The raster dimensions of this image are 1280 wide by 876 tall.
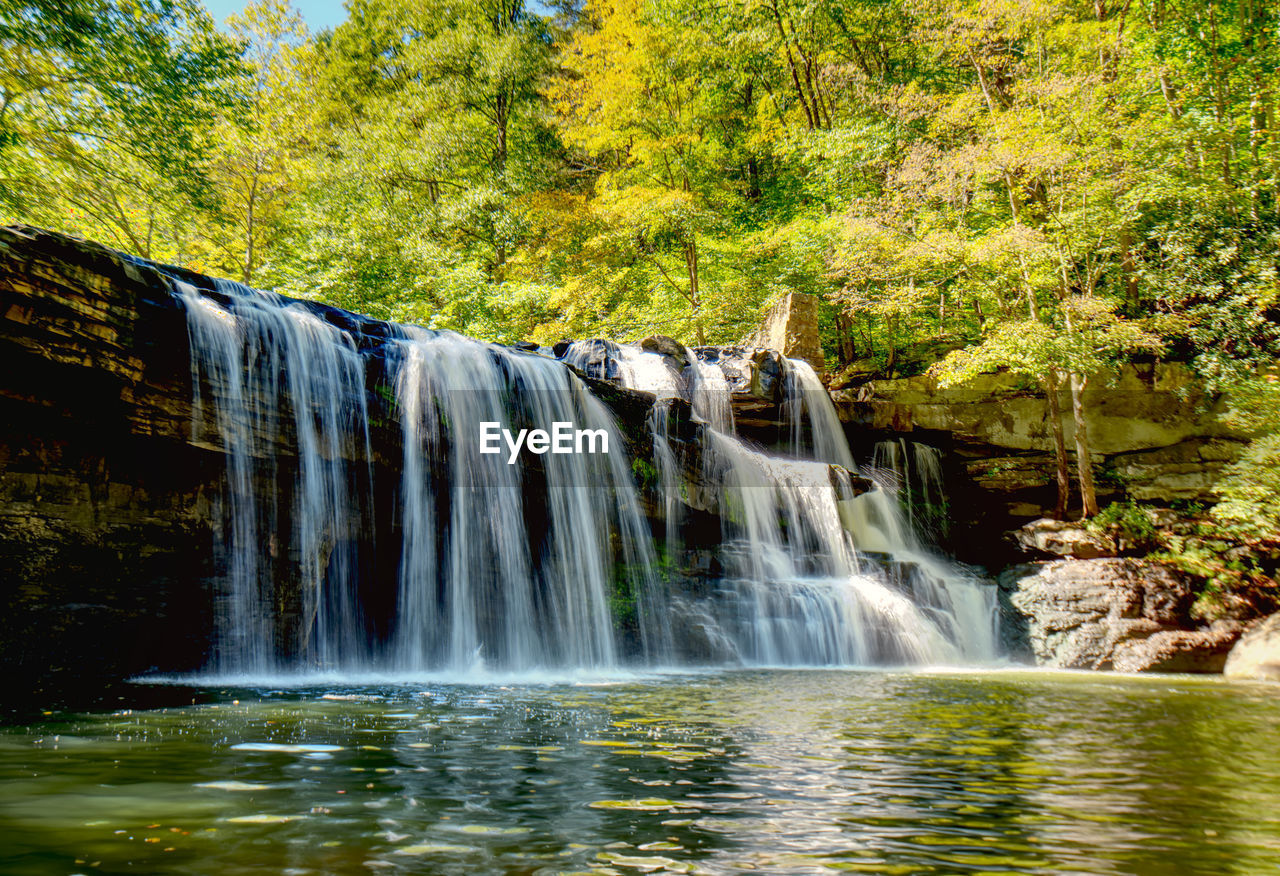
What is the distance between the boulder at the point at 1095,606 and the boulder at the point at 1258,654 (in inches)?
33.2

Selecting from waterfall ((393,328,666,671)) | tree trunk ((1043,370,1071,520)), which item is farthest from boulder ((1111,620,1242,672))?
waterfall ((393,328,666,671))

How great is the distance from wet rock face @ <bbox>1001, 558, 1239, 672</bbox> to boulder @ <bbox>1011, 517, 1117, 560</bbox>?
0.67m

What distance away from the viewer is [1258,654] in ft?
33.0

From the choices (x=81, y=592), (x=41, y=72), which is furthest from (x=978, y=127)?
(x=41, y=72)

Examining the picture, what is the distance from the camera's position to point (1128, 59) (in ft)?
52.1

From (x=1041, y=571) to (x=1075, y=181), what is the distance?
7841 millimetres

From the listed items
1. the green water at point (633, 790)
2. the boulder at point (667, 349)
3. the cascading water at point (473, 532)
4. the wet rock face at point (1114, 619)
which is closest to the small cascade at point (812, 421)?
the boulder at point (667, 349)

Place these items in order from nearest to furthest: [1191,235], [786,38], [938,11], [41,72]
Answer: [41,72] → [1191,235] → [938,11] → [786,38]

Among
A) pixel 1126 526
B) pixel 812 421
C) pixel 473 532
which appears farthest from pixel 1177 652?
pixel 473 532

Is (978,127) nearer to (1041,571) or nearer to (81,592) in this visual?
(1041,571)

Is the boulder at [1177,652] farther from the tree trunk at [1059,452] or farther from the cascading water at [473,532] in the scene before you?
the tree trunk at [1059,452]

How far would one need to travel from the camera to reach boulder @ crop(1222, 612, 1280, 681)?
9.78 m

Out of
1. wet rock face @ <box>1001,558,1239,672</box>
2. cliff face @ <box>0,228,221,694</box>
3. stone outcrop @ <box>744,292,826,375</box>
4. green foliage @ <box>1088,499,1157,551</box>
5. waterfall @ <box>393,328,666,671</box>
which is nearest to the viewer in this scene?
cliff face @ <box>0,228,221,694</box>

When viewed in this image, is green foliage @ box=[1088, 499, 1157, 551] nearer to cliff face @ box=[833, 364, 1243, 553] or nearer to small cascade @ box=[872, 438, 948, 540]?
cliff face @ box=[833, 364, 1243, 553]
